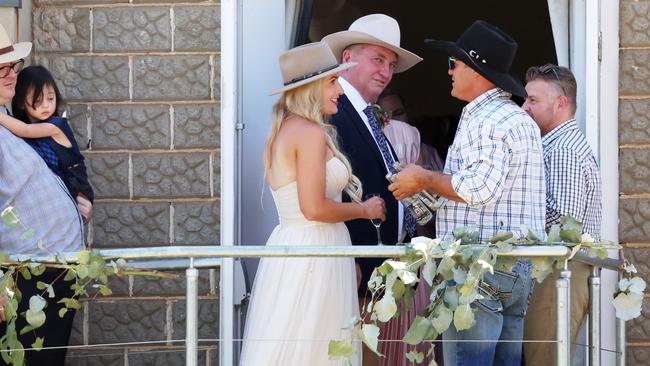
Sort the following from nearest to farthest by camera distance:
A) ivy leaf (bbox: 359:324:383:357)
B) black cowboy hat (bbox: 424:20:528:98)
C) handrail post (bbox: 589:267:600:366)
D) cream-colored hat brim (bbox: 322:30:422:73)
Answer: ivy leaf (bbox: 359:324:383:357) < handrail post (bbox: 589:267:600:366) < black cowboy hat (bbox: 424:20:528:98) < cream-colored hat brim (bbox: 322:30:422:73)

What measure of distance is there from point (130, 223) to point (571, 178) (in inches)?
86.1

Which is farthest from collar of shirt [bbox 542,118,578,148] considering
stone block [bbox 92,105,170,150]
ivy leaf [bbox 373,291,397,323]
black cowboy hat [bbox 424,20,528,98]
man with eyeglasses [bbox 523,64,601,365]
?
stone block [bbox 92,105,170,150]

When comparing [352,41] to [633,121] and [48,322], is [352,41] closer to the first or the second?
[633,121]

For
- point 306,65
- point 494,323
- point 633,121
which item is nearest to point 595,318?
point 494,323

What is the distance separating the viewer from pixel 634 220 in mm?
6230

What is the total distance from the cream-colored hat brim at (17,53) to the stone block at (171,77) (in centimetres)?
74

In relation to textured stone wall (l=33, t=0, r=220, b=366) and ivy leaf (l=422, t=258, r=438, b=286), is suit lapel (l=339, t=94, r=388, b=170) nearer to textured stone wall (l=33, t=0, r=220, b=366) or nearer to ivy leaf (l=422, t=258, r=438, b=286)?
textured stone wall (l=33, t=0, r=220, b=366)

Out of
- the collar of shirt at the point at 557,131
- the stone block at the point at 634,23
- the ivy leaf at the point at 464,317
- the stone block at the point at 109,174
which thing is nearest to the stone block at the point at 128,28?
the stone block at the point at 109,174

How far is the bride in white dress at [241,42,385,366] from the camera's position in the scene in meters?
5.23

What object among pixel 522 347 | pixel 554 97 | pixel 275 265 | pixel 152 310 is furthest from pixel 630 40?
pixel 152 310

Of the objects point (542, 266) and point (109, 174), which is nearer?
point (542, 266)

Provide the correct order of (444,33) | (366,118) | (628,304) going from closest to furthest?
1. (628,304)
2. (366,118)
3. (444,33)

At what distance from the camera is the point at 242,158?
6215mm

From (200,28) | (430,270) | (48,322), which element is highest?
(200,28)
